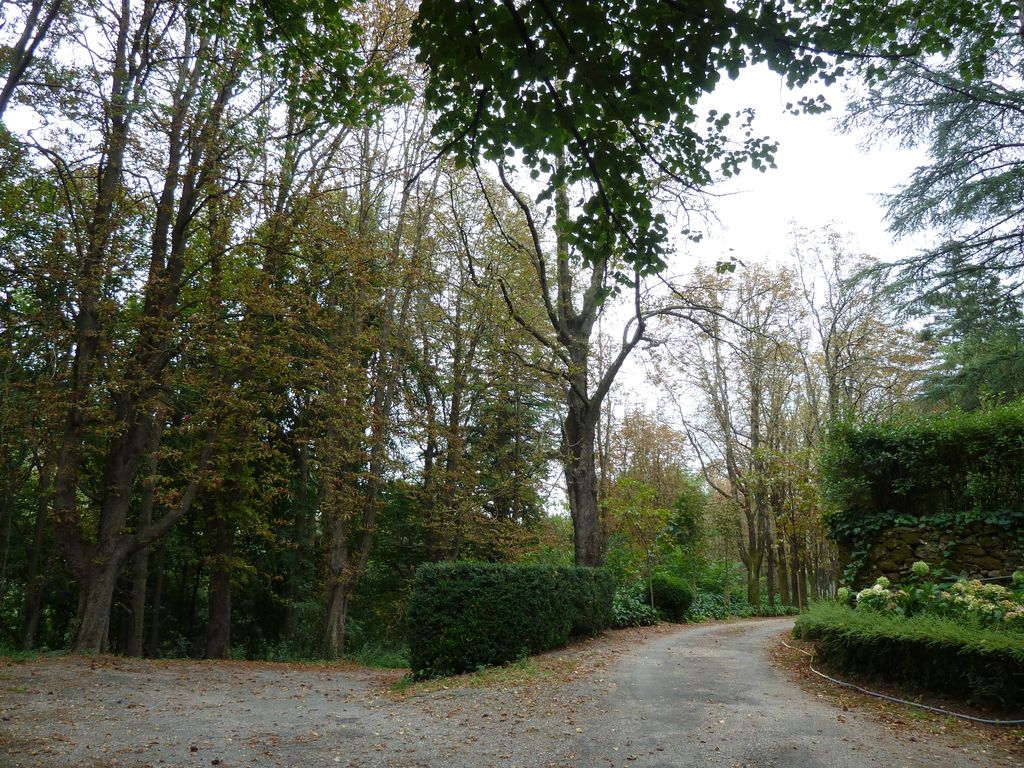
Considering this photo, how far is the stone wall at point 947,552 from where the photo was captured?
798cm

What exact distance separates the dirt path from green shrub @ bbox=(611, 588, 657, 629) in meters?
4.62

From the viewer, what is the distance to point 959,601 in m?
6.61

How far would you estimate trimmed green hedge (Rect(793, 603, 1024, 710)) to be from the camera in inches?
209

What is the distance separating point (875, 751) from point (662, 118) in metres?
4.74

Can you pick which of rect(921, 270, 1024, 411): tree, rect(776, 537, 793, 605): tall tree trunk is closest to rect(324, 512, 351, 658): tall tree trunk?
rect(921, 270, 1024, 411): tree

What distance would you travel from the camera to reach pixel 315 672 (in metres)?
11.0

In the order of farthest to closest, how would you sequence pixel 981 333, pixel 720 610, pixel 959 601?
pixel 720 610, pixel 981 333, pixel 959 601

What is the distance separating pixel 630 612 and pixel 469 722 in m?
8.75

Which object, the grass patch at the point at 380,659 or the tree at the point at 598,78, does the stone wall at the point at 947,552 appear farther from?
the grass patch at the point at 380,659

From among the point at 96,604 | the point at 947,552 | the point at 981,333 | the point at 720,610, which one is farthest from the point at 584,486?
the point at 720,610

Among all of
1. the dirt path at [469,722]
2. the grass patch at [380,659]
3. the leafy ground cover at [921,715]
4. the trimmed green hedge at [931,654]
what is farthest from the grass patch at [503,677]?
the grass patch at [380,659]

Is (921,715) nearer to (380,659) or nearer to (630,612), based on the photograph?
→ (630,612)

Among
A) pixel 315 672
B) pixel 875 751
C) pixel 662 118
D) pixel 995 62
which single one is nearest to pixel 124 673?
pixel 315 672

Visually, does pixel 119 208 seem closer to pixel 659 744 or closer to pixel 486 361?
pixel 486 361
